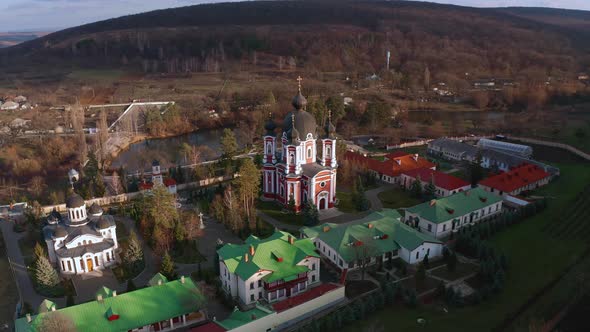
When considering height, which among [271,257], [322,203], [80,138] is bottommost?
[322,203]

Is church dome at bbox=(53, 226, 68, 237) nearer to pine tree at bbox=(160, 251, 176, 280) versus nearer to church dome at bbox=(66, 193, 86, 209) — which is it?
church dome at bbox=(66, 193, 86, 209)

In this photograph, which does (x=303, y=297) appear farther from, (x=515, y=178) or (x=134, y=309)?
(x=515, y=178)

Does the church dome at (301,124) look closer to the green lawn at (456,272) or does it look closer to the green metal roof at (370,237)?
the green metal roof at (370,237)

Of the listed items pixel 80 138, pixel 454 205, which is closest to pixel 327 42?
pixel 80 138

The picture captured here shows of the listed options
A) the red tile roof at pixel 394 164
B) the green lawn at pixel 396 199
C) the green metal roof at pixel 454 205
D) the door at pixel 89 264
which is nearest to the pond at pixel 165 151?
the red tile roof at pixel 394 164

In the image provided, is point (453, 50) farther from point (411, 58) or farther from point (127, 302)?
point (127, 302)

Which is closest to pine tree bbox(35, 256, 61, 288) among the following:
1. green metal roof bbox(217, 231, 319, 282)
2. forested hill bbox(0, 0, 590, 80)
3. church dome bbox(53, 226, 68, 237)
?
church dome bbox(53, 226, 68, 237)
